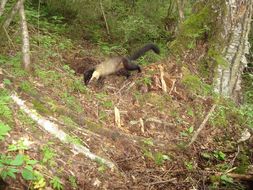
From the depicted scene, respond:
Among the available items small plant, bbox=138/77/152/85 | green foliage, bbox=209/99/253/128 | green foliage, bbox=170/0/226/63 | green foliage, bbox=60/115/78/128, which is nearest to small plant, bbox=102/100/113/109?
small plant, bbox=138/77/152/85

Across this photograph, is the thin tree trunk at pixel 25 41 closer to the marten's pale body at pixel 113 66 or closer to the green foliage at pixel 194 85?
the marten's pale body at pixel 113 66

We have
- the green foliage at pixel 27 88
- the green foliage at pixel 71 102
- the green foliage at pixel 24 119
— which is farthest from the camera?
the green foliage at pixel 71 102

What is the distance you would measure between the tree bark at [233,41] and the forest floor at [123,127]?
0.57 metres

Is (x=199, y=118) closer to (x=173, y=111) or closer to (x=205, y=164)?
(x=173, y=111)

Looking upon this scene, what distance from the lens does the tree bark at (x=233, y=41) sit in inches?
290

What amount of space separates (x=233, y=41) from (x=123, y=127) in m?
3.21

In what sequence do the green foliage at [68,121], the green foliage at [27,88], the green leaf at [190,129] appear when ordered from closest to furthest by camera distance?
the green foliage at [68,121]
the green foliage at [27,88]
the green leaf at [190,129]

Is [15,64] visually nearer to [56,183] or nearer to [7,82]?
[7,82]

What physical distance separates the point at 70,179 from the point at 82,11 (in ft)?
16.2

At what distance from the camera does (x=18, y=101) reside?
5.00m

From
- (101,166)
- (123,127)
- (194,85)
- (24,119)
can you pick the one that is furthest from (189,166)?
(24,119)

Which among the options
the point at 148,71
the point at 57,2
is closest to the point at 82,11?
the point at 57,2

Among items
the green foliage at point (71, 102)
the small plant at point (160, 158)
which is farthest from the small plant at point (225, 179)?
the green foliage at point (71, 102)

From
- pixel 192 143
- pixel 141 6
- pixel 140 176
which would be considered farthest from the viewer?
pixel 141 6
